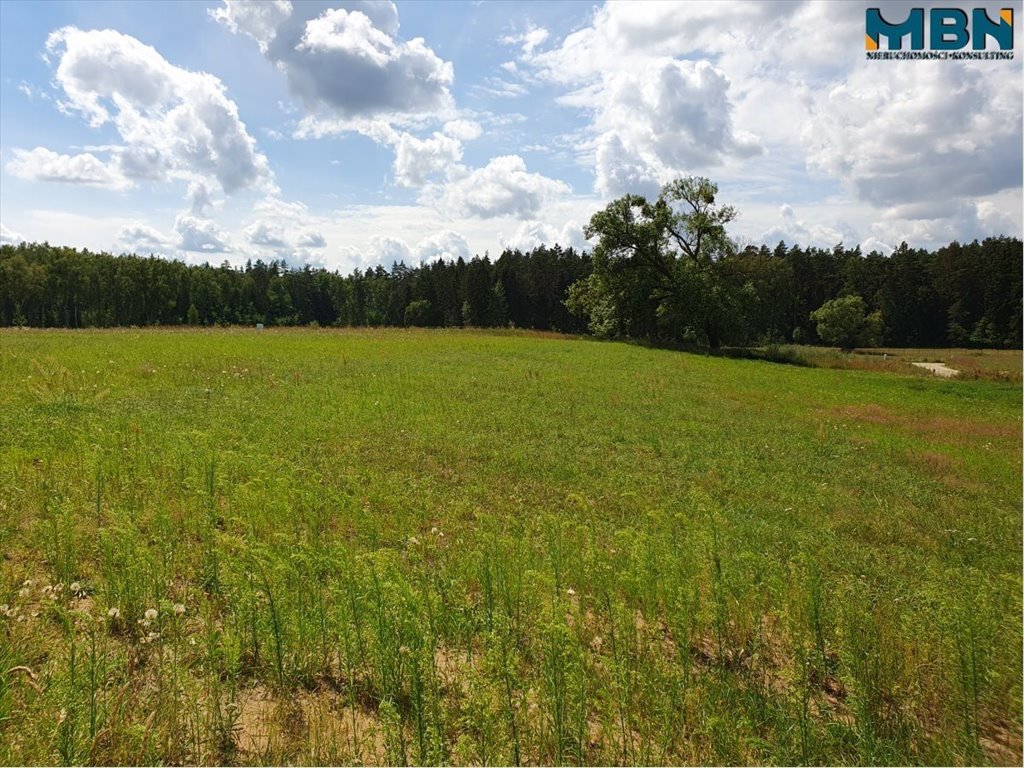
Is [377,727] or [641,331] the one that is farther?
[641,331]

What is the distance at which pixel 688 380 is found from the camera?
2517 centimetres

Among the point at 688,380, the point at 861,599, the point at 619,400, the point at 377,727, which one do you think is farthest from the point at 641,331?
A: the point at 377,727

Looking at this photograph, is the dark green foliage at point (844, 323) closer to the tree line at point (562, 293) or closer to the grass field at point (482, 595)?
the tree line at point (562, 293)

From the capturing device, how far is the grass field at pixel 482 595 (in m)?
3.79

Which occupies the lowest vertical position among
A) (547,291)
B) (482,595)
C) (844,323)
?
(482,595)

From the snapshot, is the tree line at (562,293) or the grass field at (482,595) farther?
the tree line at (562,293)

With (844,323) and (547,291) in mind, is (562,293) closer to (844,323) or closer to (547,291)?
(547,291)

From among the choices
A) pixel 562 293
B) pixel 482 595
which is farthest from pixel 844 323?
pixel 482 595

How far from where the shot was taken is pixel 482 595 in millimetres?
5652

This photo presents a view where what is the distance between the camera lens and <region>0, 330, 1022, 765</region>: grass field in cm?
379

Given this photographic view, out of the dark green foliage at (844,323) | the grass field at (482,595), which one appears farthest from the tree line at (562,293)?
the grass field at (482,595)

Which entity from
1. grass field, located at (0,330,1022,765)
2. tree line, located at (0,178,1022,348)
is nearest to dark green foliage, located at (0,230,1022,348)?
tree line, located at (0,178,1022,348)

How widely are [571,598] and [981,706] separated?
11.3ft

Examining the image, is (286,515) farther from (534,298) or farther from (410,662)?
(534,298)
